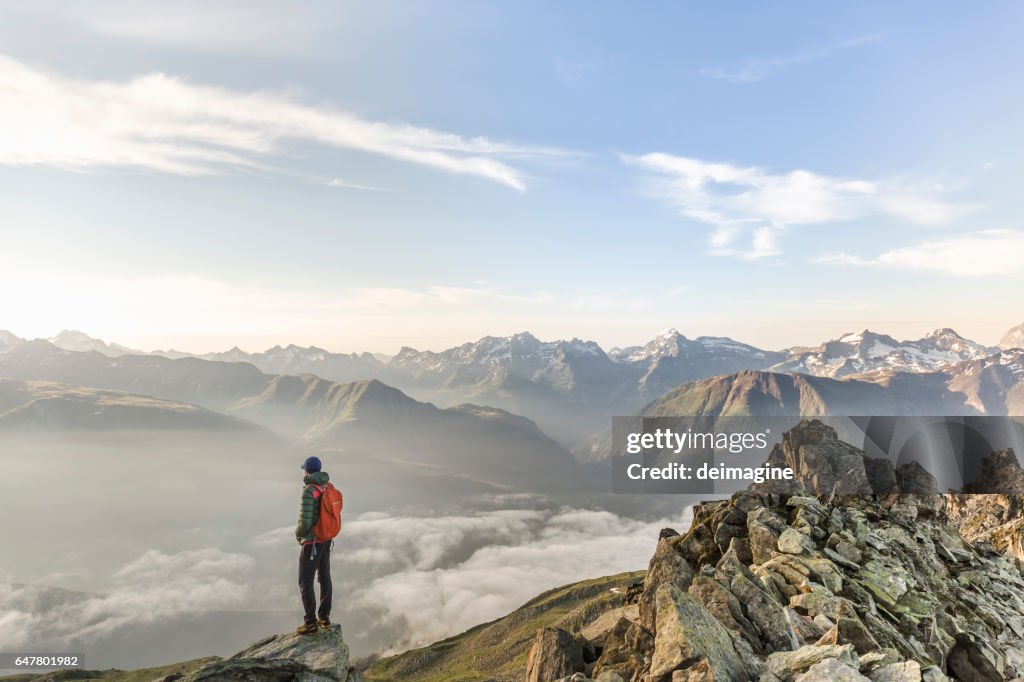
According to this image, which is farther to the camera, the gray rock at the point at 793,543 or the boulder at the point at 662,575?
the gray rock at the point at 793,543

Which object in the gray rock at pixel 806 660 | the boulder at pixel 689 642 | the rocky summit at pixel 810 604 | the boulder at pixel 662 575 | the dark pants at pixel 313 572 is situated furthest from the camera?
the boulder at pixel 662 575

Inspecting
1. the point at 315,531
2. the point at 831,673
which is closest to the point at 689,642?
the point at 831,673

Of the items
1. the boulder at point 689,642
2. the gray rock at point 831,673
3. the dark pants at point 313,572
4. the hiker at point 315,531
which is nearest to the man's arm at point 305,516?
the hiker at point 315,531

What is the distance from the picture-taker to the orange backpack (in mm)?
25219

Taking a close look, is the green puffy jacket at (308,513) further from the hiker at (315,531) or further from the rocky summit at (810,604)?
the rocky summit at (810,604)

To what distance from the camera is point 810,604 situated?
3303cm

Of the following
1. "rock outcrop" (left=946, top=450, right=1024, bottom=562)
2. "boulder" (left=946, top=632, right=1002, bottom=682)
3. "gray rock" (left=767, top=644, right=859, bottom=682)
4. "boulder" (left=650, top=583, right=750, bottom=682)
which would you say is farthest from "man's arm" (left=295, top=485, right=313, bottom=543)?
"rock outcrop" (left=946, top=450, right=1024, bottom=562)

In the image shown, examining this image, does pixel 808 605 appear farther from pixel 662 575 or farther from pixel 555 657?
pixel 555 657

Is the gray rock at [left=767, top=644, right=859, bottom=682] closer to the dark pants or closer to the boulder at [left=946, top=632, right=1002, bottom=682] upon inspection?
the boulder at [left=946, top=632, right=1002, bottom=682]

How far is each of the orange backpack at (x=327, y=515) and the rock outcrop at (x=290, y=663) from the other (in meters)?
5.37

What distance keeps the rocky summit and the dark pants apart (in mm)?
14867

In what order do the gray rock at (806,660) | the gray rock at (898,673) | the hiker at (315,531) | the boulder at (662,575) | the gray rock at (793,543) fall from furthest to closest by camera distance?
the gray rock at (793,543), the boulder at (662,575), the hiker at (315,531), the gray rock at (806,660), the gray rock at (898,673)

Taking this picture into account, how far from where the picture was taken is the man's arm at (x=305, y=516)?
24.5 meters

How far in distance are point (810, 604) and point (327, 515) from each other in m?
30.6
